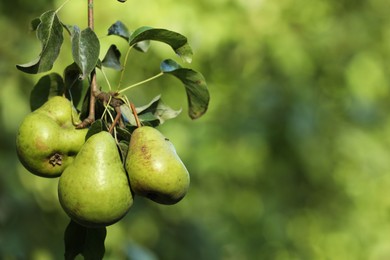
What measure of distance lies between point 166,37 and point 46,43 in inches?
7.8

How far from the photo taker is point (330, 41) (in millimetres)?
4047

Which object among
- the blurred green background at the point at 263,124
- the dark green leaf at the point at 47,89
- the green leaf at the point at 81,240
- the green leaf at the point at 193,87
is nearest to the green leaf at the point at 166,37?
the green leaf at the point at 193,87

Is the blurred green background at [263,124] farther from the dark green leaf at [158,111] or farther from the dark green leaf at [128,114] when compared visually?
the dark green leaf at [128,114]

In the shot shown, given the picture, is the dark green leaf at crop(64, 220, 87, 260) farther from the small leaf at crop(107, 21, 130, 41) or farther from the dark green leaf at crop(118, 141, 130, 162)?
the small leaf at crop(107, 21, 130, 41)

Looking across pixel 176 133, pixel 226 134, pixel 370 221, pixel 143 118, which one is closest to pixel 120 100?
pixel 143 118

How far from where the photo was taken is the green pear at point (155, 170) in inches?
40.2

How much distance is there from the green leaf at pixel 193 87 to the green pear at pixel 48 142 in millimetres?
246

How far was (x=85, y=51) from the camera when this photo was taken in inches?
43.9

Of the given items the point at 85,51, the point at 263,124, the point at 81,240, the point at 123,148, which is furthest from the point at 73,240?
the point at 263,124

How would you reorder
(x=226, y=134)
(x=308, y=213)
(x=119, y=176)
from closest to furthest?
(x=119, y=176) → (x=226, y=134) → (x=308, y=213)

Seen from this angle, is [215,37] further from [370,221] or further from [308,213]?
[370,221]

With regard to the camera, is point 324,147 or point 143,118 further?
point 324,147

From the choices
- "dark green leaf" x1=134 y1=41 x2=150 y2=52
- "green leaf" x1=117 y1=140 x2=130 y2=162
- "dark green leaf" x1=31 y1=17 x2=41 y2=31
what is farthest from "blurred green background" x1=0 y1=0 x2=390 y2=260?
"green leaf" x1=117 y1=140 x2=130 y2=162

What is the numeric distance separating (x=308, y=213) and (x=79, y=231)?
308cm
